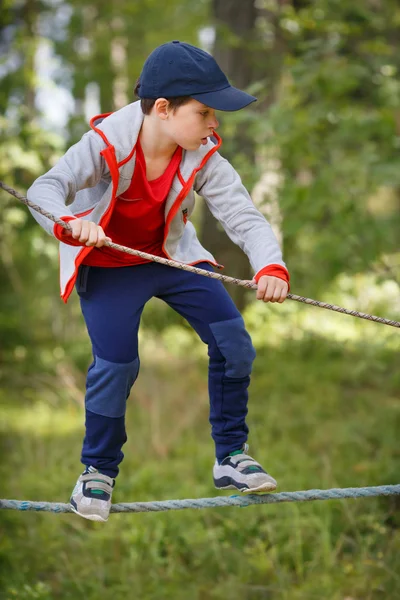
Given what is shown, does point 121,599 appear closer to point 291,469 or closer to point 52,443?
point 291,469

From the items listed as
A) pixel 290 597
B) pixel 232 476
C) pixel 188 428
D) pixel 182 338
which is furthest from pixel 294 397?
pixel 232 476

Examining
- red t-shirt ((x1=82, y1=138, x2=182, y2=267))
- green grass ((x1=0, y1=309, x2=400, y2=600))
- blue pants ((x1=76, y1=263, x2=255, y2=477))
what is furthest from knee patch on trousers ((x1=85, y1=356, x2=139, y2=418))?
green grass ((x1=0, y1=309, x2=400, y2=600))

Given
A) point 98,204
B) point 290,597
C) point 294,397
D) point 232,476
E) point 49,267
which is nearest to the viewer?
point 98,204

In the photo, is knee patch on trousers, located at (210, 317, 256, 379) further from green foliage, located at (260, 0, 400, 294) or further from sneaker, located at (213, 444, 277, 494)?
green foliage, located at (260, 0, 400, 294)

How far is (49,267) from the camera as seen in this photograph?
277 inches

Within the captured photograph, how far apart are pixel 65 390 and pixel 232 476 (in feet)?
12.6

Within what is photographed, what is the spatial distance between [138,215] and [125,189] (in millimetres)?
100

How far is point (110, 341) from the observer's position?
2324 millimetres

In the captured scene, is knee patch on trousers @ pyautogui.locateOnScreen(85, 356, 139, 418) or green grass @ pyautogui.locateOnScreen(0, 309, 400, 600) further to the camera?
green grass @ pyautogui.locateOnScreen(0, 309, 400, 600)

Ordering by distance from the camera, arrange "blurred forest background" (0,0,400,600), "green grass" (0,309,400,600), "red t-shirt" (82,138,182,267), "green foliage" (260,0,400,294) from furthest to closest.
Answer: "green foliage" (260,0,400,294) < "blurred forest background" (0,0,400,600) < "green grass" (0,309,400,600) < "red t-shirt" (82,138,182,267)

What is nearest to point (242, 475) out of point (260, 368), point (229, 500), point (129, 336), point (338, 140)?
point (229, 500)

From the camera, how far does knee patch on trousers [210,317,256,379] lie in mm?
2404

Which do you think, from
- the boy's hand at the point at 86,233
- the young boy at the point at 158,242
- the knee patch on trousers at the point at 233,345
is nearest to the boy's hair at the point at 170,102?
the young boy at the point at 158,242

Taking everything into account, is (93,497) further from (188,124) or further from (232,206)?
(188,124)
